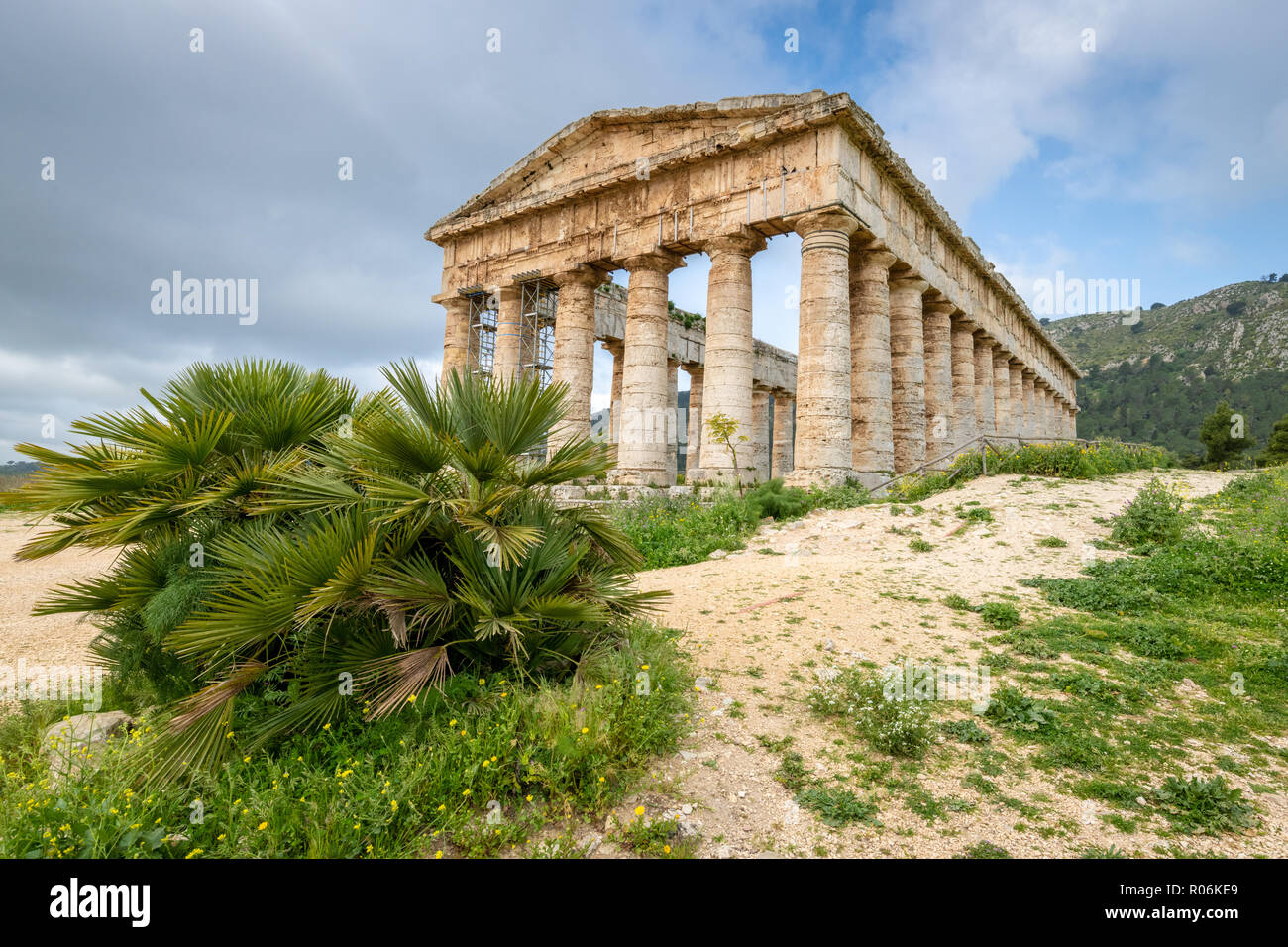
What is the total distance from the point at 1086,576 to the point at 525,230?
18705 mm

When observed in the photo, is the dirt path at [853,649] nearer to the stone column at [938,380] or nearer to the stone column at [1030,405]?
the stone column at [938,380]

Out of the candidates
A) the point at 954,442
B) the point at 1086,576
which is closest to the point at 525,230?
the point at 954,442

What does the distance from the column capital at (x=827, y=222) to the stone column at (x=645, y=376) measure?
399 cm

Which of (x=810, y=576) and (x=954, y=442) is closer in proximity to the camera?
(x=810, y=576)

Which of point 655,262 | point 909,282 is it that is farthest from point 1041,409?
point 655,262

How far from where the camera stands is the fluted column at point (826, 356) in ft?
49.2

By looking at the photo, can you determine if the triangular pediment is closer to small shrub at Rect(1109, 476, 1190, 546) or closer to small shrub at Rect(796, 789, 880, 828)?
small shrub at Rect(1109, 476, 1190, 546)

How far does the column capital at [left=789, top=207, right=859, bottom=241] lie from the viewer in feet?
48.8

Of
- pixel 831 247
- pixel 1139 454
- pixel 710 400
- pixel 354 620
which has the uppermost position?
pixel 831 247

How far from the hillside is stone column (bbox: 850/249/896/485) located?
5227 cm

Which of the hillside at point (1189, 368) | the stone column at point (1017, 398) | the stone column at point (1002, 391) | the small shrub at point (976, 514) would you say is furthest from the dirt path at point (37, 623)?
the hillside at point (1189, 368)

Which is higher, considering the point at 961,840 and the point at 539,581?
the point at 539,581
